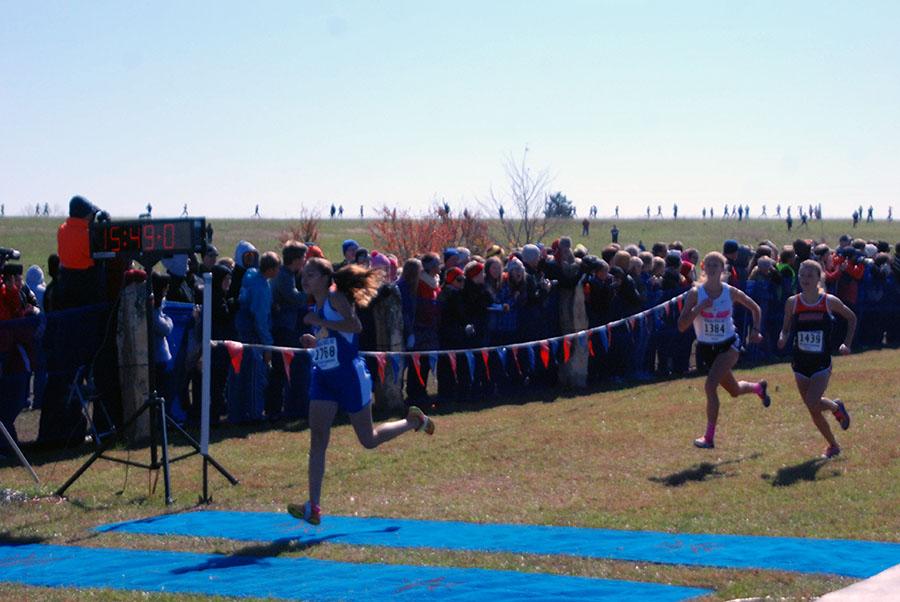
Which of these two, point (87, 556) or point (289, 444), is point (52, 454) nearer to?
point (289, 444)

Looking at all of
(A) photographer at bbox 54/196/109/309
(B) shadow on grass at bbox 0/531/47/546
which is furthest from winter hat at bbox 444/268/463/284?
(B) shadow on grass at bbox 0/531/47/546

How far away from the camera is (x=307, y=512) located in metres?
8.86

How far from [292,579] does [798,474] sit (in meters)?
5.04

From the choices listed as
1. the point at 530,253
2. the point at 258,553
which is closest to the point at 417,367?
the point at 530,253

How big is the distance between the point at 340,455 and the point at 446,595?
524 centimetres

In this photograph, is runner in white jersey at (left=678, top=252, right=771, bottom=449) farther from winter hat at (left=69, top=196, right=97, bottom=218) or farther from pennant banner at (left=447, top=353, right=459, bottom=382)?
winter hat at (left=69, top=196, right=97, bottom=218)

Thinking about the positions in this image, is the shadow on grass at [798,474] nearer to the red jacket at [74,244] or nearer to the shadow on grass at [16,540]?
the shadow on grass at [16,540]

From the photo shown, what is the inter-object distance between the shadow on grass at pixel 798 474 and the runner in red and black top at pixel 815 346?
0.36 metres

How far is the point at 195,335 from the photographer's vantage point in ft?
44.7

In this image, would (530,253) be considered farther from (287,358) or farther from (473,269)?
(287,358)

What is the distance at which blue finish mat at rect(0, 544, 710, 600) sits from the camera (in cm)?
703

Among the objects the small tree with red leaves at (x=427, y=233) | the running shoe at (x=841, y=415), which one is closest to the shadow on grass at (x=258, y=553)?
the running shoe at (x=841, y=415)

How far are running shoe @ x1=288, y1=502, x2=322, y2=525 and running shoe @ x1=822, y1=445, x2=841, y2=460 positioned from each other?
5.00 m

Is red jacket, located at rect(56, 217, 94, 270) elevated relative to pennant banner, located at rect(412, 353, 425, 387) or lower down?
elevated
